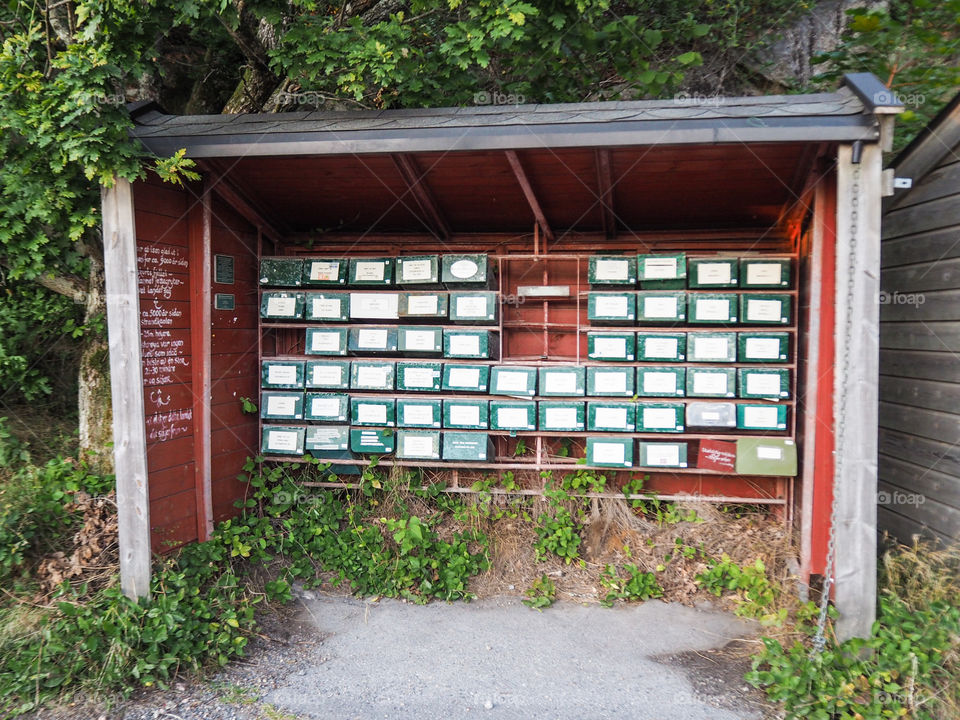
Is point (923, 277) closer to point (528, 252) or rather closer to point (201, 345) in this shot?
point (528, 252)

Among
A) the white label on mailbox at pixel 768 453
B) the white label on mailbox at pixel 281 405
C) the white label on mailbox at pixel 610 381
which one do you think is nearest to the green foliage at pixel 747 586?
the white label on mailbox at pixel 768 453

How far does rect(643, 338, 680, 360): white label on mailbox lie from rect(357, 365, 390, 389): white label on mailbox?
80.6 inches

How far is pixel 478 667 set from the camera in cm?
347

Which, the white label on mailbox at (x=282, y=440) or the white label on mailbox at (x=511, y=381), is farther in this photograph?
the white label on mailbox at (x=282, y=440)

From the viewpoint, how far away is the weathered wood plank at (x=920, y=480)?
3.68m

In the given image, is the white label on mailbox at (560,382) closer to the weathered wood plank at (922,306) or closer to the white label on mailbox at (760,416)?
the white label on mailbox at (760,416)

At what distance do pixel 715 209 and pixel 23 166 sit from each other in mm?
4700

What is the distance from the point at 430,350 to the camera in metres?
4.62

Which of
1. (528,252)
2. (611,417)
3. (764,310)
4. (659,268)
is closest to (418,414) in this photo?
(611,417)

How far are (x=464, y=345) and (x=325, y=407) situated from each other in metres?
1.26

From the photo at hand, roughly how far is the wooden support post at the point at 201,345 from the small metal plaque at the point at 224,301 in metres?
0.12

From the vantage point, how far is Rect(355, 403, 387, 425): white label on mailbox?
15.2 ft

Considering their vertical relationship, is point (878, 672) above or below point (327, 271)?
below

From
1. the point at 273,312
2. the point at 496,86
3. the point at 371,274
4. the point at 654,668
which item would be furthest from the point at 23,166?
the point at 654,668
